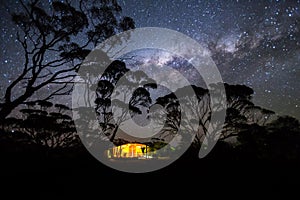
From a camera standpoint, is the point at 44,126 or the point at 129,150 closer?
the point at 44,126

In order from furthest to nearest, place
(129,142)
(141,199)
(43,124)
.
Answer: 1. (129,142)
2. (43,124)
3. (141,199)

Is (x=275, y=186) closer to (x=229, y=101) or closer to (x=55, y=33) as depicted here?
(x=55, y=33)

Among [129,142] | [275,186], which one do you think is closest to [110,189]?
[275,186]

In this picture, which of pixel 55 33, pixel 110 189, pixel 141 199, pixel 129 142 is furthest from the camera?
pixel 129 142

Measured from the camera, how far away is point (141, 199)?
5.57 meters

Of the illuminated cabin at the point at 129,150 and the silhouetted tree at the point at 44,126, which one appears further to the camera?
the illuminated cabin at the point at 129,150

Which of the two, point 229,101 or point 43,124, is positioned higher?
point 229,101

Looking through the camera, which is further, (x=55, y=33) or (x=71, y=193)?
(x=55, y=33)

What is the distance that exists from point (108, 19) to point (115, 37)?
1108mm

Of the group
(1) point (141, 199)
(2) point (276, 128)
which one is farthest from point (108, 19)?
(2) point (276, 128)

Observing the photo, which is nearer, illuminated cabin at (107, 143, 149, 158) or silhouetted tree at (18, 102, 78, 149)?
silhouetted tree at (18, 102, 78, 149)

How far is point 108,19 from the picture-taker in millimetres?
13055

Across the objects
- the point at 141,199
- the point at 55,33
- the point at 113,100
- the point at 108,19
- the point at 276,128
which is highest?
the point at 108,19

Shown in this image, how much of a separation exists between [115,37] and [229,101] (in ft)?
52.1
